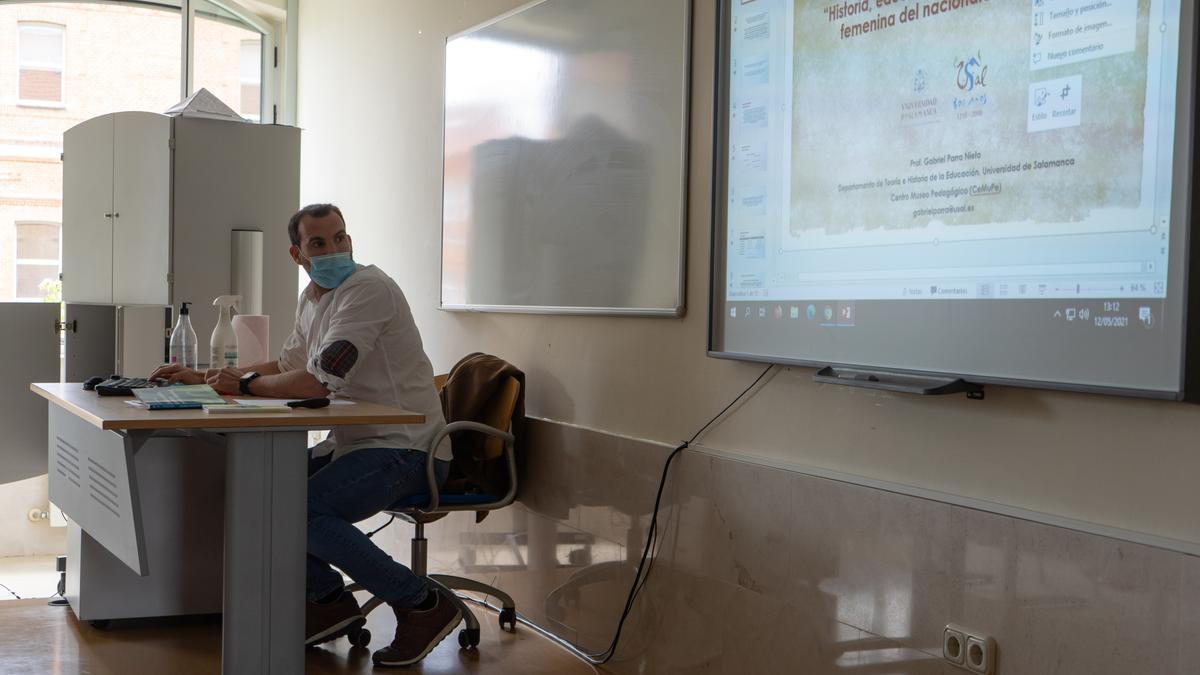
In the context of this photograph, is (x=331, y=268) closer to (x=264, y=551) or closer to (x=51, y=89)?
(x=264, y=551)

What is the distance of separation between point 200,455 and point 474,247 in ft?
4.04

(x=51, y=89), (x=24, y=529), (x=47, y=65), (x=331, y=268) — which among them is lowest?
(x=24, y=529)

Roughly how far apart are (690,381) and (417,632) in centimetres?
112

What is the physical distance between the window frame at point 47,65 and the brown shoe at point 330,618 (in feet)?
14.3

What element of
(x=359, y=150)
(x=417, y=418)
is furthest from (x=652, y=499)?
(x=359, y=150)

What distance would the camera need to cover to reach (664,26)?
316cm

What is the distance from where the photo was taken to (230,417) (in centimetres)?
254

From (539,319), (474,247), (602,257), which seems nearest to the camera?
(602,257)

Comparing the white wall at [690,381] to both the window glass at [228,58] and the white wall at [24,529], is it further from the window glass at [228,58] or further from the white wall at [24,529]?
the white wall at [24,529]

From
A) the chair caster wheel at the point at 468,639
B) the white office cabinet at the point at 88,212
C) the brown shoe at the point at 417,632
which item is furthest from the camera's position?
the white office cabinet at the point at 88,212

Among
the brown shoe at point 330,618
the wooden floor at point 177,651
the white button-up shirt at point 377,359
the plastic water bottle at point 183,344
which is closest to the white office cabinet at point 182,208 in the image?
the plastic water bottle at point 183,344

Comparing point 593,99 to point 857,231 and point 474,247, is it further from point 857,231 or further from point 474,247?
point 857,231

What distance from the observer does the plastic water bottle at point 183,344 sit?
3.85 m

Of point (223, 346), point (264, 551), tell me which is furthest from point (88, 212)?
point (264, 551)
